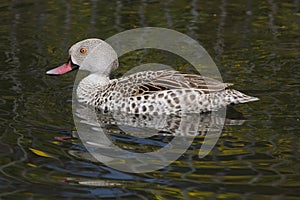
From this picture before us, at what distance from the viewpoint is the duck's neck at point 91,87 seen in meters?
9.41

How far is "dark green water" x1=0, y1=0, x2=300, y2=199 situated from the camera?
670 centimetres

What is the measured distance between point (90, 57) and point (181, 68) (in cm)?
139

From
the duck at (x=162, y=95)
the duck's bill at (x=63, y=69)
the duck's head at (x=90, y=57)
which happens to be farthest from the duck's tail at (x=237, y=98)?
the duck's bill at (x=63, y=69)

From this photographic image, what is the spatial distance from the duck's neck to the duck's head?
12 cm

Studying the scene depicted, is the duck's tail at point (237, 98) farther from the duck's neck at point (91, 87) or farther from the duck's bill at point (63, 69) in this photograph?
the duck's bill at point (63, 69)

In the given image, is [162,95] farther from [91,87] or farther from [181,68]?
[181,68]

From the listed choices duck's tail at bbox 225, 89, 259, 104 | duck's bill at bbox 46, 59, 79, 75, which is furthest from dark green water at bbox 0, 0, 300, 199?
duck's bill at bbox 46, 59, 79, 75

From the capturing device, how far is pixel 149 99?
8.84m

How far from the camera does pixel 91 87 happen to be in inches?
374

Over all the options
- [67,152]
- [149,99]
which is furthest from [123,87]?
[67,152]

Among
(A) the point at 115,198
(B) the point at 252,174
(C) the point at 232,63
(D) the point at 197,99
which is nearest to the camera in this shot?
(A) the point at 115,198

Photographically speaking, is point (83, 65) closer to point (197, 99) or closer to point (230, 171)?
point (197, 99)

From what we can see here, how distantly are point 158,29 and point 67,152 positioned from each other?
4.61 meters

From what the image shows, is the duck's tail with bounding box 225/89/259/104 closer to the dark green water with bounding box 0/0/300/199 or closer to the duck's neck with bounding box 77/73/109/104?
the dark green water with bounding box 0/0/300/199
